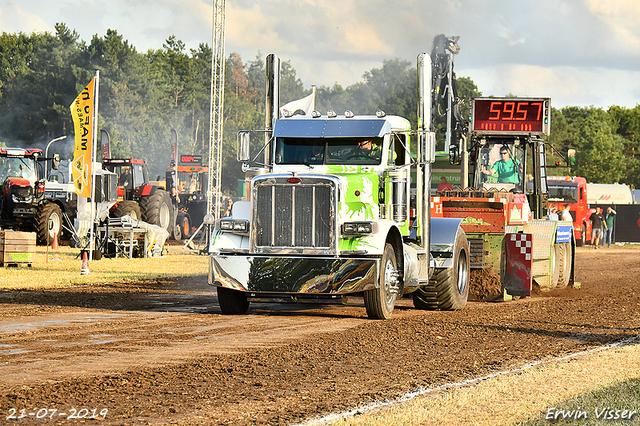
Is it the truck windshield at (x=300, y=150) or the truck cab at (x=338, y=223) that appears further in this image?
the truck windshield at (x=300, y=150)

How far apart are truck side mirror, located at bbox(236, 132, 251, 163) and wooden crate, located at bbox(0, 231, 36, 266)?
937cm

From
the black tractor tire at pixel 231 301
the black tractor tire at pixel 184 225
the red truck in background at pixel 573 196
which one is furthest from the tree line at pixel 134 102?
the black tractor tire at pixel 231 301

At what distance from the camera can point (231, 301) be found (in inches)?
494

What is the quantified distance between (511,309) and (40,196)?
62.7 ft

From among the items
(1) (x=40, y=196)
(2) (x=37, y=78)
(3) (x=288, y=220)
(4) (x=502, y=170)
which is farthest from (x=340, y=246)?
(2) (x=37, y=78)

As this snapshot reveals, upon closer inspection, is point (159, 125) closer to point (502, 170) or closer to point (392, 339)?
point (502, 170)

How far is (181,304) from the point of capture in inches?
567

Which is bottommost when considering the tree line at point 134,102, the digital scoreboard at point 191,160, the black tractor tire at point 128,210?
the black tractor tire at point 128,210

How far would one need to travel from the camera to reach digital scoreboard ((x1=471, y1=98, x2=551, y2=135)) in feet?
61.9

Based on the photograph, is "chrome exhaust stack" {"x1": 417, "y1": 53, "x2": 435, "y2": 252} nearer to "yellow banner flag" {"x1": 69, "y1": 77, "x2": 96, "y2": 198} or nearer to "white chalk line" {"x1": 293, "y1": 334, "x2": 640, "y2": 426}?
"white chalk line" {"x1": 293, "y1": 334, "x2": 640, "y2": 426}

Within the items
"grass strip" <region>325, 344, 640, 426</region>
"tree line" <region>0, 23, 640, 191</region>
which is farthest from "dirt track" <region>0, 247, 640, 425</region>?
"tree line" <region>0, 23, 640, 191</region>

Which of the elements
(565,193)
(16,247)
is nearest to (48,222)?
(16,247)

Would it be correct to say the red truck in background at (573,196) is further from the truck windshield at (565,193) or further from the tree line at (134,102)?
the tree line at (134,102)

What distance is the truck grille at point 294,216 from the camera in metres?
11.5
